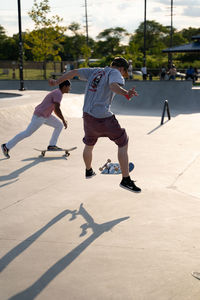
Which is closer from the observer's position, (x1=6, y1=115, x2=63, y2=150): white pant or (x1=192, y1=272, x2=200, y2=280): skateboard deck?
(x1=192, y1=272, x2=200, y2=280): skateboard deck

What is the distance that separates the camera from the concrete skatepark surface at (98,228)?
3.22 metres

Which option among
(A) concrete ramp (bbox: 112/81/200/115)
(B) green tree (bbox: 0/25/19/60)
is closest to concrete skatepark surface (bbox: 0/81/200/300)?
(A) concrete ramp (bbox: 112/81/200/115)

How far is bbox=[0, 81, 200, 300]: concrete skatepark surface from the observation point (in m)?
3.22

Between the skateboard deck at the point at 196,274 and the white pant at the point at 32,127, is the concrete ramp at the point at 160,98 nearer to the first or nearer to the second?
the white pant at the point at 32,127

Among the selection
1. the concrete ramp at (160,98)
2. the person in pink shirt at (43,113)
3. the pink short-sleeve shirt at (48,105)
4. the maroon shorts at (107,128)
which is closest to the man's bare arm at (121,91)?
the maroon shorts at (107,128)

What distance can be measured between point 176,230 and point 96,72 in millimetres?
2231

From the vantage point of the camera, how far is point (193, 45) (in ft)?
117

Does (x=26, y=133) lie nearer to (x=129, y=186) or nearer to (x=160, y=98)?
(x=129, y=186)

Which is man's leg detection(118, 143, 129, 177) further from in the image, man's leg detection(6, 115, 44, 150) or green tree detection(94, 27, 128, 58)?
A: green tree detection(94, 27, 128, 58)

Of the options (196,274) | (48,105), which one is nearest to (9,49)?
(48,105)

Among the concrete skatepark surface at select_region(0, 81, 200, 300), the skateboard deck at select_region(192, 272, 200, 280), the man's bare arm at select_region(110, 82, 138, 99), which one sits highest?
the man's bare arm at select_region(110, 82, 138, 99)

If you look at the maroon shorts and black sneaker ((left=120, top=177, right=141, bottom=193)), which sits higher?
the maroon shorts

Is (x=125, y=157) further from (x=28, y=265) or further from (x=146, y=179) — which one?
(x=28, y=265)

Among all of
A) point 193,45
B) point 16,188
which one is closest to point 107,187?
point 16,188
